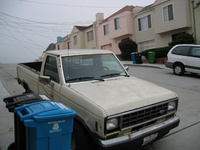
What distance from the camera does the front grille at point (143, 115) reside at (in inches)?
117

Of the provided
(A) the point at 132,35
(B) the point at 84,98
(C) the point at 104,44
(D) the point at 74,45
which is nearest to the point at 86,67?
(B) the point at 84,98

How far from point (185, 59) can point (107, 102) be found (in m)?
9.37

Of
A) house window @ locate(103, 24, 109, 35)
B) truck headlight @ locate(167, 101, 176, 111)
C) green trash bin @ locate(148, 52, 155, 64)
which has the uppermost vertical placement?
house window @ locate(103, 24, 109, 35)

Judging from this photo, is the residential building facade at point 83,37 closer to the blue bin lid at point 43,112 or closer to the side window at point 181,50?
the side window at point 181,50

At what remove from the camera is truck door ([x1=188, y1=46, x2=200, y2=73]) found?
34.6 ft

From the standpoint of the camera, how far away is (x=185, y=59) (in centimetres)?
1113

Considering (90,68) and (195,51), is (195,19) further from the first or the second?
(90,68)

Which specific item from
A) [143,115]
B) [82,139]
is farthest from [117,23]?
[82,139]

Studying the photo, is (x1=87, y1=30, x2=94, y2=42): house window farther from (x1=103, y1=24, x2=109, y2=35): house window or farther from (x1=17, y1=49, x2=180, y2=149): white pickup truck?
(x1=17, y1=49, x2=180, y2=149): white pickup truck

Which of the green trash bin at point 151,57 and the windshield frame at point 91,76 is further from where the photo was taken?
the green trash bin at point 151,57

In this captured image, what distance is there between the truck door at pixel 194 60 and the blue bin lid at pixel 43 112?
968 centimetres

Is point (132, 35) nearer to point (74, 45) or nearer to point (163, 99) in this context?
point (74, 45)

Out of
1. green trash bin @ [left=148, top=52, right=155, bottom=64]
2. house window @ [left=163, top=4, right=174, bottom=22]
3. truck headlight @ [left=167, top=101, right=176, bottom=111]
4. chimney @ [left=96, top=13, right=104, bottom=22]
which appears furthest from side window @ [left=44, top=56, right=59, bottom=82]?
chimney @ [left=96, top=13, right=104, bottom=22]

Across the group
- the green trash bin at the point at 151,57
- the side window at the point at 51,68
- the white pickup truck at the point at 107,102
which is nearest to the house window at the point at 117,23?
the green trash bin at the point at 151,57
